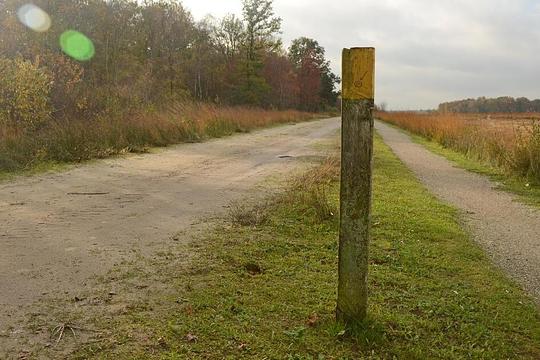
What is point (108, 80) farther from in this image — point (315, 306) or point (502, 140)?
point (315, 306)

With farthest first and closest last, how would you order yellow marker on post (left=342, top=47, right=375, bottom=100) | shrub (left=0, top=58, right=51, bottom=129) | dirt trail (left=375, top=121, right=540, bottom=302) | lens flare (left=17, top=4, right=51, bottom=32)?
lens flare (left=17, top=4, right=51, bottom=32)
shrub (left=0, top=58, right=51, bottom=129)
dirt trail (left=375, top=121, right=540, bottom=302)
yellow marker on post (left=342, top=47, right=375, bottom=100)

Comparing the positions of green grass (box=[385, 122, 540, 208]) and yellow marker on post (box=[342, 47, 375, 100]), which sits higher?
yellow marker on post (box=[342, 47, 375, 100])

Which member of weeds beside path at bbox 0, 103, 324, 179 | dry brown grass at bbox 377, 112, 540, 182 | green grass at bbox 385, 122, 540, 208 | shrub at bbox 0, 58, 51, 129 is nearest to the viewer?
green grass at bbox 385, 122, 540, 208

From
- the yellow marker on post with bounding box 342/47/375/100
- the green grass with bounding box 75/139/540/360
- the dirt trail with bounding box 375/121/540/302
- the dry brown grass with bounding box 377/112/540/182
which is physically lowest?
the dirt trail with bounding box 375/121/540/302

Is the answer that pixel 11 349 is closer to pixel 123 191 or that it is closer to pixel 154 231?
pixel 154 231

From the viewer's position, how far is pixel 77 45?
19703mm

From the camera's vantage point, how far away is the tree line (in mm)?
12820

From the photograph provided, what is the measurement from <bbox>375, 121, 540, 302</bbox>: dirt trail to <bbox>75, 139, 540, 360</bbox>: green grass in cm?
28

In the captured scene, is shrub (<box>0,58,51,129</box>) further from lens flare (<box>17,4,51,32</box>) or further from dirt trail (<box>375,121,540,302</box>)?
dirt trail (<box>375,121,540,302</box>)

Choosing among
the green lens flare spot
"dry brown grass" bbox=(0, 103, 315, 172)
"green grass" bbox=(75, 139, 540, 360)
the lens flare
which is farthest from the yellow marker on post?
the green lens flare spot

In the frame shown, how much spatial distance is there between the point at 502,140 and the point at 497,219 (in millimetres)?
7669

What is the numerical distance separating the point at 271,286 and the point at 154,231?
193 centimetres

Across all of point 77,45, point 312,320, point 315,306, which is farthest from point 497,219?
point 77,45

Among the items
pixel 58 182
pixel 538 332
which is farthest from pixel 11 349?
pixel 58 182
